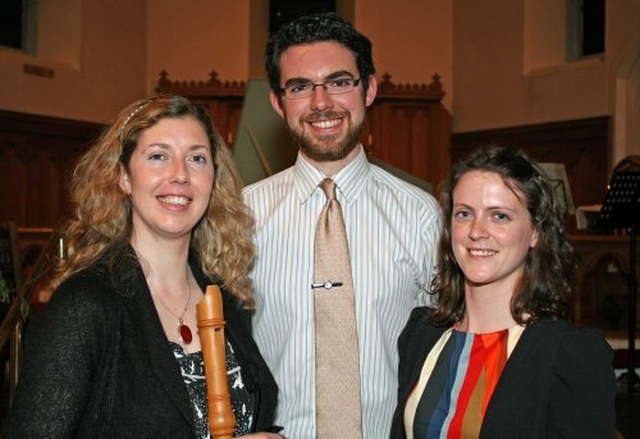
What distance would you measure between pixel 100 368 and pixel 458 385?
0.88 m

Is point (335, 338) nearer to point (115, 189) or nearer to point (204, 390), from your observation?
point (204, 390)

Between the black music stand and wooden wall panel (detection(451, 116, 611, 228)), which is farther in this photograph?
wooden wall panel (detection(451, 116, 611, 228))

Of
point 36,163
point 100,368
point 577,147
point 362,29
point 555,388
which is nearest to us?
point 100,368

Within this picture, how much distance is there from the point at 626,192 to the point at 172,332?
4.56 metres

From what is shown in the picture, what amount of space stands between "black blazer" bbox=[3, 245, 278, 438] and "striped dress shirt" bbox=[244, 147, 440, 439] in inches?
24.0

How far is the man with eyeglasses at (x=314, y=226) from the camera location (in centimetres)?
261

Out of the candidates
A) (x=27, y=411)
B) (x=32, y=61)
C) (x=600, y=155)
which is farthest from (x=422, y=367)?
(x=32, y=61)

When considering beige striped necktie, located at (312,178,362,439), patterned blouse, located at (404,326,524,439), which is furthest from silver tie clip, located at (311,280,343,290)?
patterned blouse, located at (404,326,524,439)

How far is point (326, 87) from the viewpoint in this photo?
271cm

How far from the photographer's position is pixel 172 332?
7.11 feet

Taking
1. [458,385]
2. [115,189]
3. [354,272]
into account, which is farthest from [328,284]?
[115,189]

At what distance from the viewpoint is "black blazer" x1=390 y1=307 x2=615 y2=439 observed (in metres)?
2.02

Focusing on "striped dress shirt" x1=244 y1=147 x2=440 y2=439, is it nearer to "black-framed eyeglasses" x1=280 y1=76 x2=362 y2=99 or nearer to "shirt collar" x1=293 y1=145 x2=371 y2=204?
"shirt collar" x1=293 y1=145 x2=371 y2=204

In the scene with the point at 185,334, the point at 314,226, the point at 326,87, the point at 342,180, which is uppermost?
the point at 326,87
